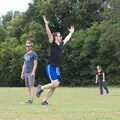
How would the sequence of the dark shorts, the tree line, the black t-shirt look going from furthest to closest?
the tree line < the dark shorts < the black t-shirt

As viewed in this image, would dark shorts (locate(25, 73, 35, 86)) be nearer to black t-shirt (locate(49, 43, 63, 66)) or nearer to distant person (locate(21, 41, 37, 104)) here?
distant person (locate(21, 41, 37, 104))

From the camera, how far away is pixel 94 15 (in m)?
74.1

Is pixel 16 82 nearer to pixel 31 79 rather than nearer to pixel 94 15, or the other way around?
pixel 94 15

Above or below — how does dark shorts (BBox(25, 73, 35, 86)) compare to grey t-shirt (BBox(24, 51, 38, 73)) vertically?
below

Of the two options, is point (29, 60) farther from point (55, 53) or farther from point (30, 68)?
point (55, 53)

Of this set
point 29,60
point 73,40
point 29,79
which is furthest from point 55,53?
point 73,40

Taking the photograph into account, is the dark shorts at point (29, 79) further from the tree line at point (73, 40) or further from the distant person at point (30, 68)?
the tree line at point (73, 40)

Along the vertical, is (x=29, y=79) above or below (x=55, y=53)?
below

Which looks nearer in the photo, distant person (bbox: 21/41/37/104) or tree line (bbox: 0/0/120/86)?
distant person (bbox: 21/41/37/104)

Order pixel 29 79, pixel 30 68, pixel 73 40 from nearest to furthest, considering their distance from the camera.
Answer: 1. pixel 29 79
2. pixel 30 68
3. pixel 73 40

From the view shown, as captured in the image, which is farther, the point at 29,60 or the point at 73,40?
the point at 73,40

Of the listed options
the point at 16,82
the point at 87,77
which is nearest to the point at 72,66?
the point at 87,77

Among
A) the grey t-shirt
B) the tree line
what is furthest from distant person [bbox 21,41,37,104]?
the tree line

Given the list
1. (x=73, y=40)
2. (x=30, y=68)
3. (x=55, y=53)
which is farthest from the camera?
(x=73, y=40)
